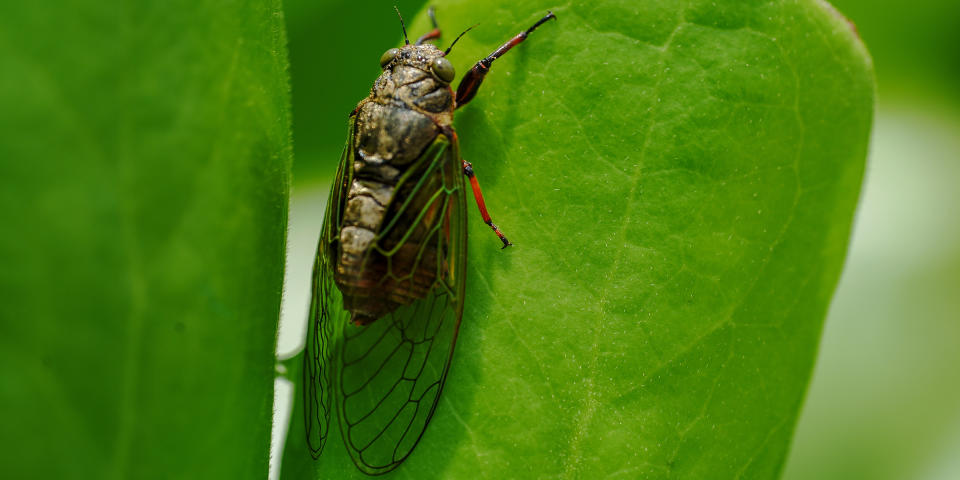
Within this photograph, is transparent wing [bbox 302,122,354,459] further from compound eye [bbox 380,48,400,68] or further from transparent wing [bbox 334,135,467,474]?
compound eye [bbox 380,48,400,68]

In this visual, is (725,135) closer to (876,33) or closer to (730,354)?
(730,354)

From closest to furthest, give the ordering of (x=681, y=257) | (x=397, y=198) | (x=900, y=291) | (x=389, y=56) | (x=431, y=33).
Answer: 1. (x=681, y=257)
2. (x=431, y=33)
3. (x=397, y=198)
4. (x=389, y=56)
5. (x=900, y=291)

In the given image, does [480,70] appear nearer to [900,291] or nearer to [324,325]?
[324,325]

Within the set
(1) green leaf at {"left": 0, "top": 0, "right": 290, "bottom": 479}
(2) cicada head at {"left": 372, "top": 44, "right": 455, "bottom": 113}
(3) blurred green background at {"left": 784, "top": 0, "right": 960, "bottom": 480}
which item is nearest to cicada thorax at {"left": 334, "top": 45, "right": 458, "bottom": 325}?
(2) cicada head at {"left": 372, "top": 44, "right": 455, "bottom": 113}

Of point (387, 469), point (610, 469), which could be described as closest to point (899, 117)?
point (610, 469)

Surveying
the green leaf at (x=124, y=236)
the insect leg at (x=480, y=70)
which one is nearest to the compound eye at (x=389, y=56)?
the insect leg at (x=480, y=70)

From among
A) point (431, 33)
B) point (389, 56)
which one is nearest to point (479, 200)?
point (431, 33)
